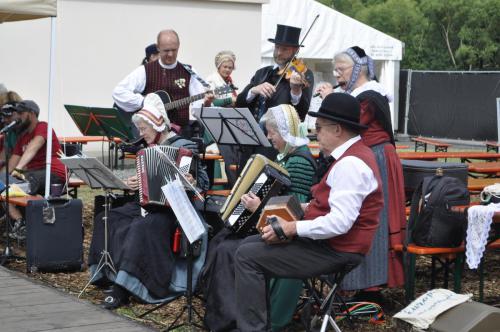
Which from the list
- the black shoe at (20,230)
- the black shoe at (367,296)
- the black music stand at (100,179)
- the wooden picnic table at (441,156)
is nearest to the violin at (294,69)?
the black music stand at (100,179)

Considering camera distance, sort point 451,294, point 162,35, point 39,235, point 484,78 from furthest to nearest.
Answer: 1. point 484,78
2. point 162,35
3. point 39,235
4. point 451,294

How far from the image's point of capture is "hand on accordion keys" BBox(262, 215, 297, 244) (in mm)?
5074

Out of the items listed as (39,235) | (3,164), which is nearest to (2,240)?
(3,164)

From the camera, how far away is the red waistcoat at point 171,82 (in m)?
8.80

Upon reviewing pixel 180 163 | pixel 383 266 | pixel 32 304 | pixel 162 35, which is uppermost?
pixel 162 35

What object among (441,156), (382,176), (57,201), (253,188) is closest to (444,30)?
(441,156)

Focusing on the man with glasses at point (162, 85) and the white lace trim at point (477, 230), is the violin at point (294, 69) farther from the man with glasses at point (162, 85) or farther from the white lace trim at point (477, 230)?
the white lace trim at point (477, 230)

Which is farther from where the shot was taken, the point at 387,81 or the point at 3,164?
the point at 387,81

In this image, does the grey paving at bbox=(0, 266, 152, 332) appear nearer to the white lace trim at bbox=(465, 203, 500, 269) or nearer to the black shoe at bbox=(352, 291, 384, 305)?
the black shoe at bbox=(352, 291, 384, 305)

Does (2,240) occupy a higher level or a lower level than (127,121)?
lower

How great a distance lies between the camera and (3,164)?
9.80 meters

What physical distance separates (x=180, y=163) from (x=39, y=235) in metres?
1.89

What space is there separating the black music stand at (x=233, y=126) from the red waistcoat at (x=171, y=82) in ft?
5.16

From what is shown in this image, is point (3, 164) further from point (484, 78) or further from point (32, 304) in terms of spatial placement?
point (484, 78)
